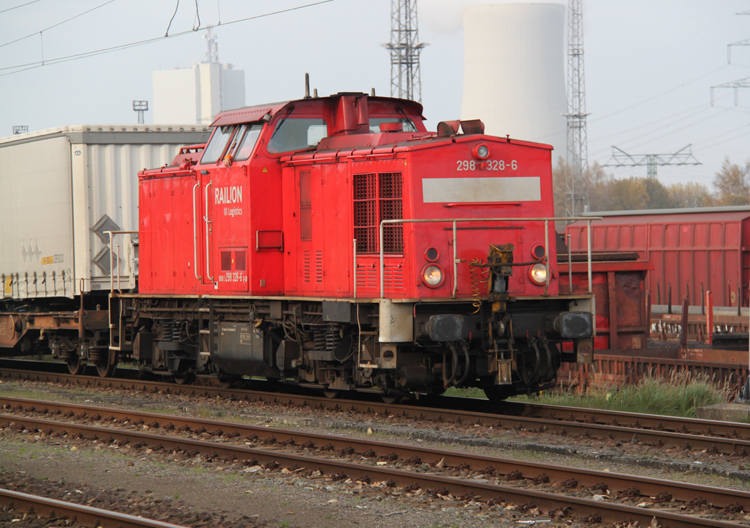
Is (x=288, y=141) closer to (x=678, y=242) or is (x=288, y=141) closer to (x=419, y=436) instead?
(x=419, y=436)

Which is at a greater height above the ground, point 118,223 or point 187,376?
point 118,223

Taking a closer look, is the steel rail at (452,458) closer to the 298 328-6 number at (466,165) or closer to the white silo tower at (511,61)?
the 298 328-6 number at (466,165)

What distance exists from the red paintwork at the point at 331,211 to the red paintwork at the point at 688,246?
1344 centimetres

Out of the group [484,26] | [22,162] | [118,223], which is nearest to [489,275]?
[118,223]

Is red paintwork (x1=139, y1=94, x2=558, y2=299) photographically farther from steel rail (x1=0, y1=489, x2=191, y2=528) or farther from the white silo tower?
the white silo tower

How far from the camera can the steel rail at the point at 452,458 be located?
605cm

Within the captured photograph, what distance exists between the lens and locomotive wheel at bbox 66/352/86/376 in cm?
1501

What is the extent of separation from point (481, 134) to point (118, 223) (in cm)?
778

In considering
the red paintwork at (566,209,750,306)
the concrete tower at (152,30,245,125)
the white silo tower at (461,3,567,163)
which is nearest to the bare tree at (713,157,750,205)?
the white silo tower at (461,3,567,163)

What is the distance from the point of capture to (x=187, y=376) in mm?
13055

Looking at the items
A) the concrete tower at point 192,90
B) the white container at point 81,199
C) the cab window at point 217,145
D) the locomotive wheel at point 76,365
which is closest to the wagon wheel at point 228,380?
the white container at point 81,199

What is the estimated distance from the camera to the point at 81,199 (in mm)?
14648

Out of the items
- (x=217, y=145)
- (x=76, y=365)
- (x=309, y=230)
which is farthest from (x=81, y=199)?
(x=309, y=230)

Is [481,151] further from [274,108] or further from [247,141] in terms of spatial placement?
[247,141]
